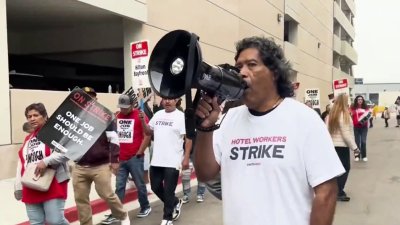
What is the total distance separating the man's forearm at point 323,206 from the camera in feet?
6.70

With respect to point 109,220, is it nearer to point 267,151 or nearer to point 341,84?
point 267,151

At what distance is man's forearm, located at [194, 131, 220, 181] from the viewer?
87.9 inches

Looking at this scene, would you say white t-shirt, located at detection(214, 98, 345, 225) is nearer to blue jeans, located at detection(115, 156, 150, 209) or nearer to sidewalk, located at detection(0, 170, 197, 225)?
blue jeans, located at detection(115, 156, 150, 209)

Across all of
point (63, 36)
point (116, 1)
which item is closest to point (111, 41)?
point (63, 36)

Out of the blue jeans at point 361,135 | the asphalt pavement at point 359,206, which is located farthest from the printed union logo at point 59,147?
the blue jeans at point 361,135

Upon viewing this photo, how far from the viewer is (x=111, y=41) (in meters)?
15.3

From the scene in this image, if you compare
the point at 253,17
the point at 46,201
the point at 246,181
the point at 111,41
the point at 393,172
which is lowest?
the point at 393,172

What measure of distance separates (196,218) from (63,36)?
1099cm

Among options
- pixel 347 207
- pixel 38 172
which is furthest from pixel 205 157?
pixel 347 207

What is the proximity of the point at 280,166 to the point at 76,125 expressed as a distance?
3.07 metres

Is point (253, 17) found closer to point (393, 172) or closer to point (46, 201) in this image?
point (393, 172)

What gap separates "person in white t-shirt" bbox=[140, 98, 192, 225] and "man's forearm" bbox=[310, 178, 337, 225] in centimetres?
392

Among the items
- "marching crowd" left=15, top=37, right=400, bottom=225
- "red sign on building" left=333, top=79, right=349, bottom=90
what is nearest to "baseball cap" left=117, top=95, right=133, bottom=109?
"marching crowd" left=15, top=37, right=400, bottom=225

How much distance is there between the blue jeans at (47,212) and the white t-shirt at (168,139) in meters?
1.82
